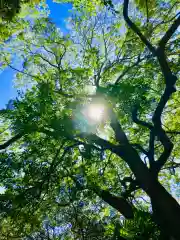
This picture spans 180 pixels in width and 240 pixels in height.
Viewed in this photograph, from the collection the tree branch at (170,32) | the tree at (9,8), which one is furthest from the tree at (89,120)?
the tree at (9,8)

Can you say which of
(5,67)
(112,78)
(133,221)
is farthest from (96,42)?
(133,221)

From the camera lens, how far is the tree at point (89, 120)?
651 centimetres

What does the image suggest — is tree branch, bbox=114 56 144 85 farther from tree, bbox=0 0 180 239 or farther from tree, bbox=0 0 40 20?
tree, bbox=0 0 40 20

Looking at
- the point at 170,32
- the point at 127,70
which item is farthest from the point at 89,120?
the point at 170,32

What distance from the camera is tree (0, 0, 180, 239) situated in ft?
21.4

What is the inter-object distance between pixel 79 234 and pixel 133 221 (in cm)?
531

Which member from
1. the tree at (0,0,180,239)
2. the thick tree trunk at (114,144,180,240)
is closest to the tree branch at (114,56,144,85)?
the tree at (0,0,180,239)

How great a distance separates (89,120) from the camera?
814 centimetres

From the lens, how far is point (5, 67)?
11.0 meters

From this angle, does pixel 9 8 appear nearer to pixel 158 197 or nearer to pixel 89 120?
pixel 89 120

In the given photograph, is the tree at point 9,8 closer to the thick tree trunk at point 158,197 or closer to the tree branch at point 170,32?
the tree branch at point 170,32

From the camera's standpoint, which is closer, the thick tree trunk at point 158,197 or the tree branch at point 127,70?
the thick tree trunk at point 158,197

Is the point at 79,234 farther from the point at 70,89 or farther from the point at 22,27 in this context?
the point at 22,27

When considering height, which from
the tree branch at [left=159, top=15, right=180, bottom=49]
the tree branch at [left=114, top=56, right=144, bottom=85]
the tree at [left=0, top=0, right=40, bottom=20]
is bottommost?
the tree branch at [left=159, top=15, right=180, bottom=49]
